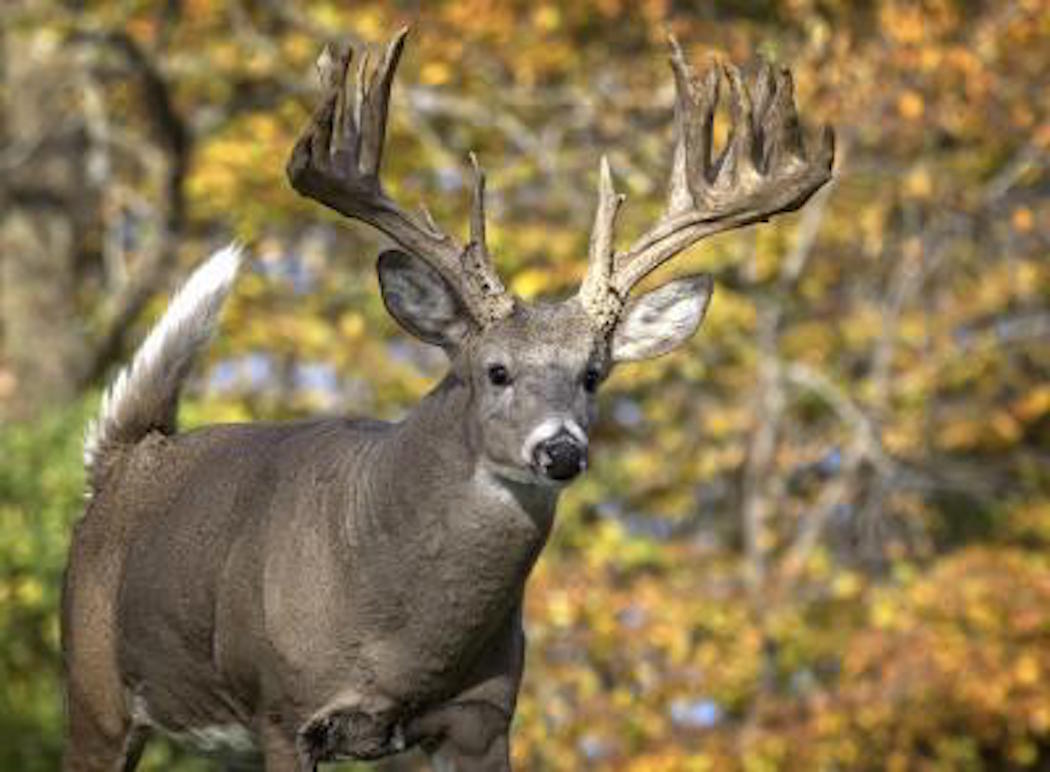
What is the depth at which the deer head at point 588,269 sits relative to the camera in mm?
5465

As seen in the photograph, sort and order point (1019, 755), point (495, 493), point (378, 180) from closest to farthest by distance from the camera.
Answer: point (495, 493) < point (378, 180) < point (1019, 755)

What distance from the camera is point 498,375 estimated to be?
218 inches

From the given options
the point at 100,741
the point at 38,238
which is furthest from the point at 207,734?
the point at 38,238

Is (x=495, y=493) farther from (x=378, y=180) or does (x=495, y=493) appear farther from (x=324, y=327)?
(x=324, y=327)

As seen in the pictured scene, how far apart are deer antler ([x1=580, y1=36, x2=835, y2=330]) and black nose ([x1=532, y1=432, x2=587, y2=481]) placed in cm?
73

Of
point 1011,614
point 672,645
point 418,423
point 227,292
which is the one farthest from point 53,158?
point 418,423

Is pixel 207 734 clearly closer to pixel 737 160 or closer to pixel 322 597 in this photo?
pixel 322 597

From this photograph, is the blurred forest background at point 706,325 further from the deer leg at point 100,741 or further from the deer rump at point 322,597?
the deer rump at point 322,597

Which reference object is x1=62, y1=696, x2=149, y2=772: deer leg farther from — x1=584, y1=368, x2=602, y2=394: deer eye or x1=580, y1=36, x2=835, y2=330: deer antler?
x1=580, y1=36, x2=835, y2=330: deer antler

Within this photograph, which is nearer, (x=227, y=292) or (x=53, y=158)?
(x=227, y=292)

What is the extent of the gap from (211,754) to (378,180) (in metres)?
1.55

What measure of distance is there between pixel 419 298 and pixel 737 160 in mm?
893

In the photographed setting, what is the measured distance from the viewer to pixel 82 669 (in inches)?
256

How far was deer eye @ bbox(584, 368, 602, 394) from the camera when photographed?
5.57 metres
